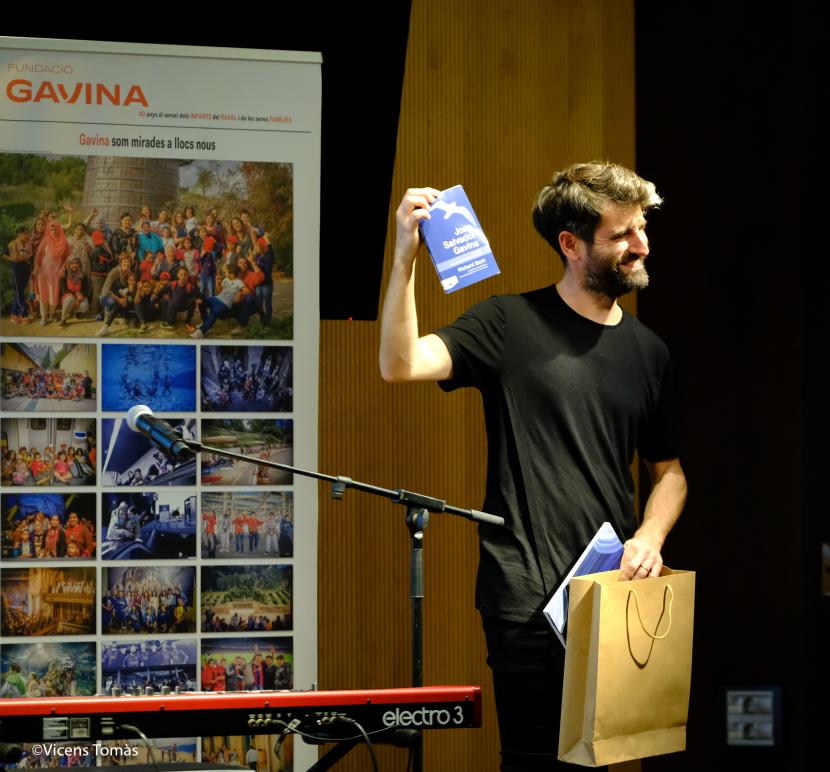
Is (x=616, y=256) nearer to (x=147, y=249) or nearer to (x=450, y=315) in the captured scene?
(x=147, y=249)

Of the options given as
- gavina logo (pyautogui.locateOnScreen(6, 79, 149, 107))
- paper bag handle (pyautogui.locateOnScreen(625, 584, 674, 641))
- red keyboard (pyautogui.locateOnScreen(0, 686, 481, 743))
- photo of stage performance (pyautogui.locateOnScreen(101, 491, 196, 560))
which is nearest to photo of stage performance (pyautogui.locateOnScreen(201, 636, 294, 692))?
photo of stage performance (pyautogui.locateOnScreen(101, 491, 196, 560))

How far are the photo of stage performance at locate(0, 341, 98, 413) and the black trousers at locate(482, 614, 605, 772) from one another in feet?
3.46

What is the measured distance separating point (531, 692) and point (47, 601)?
110 cm

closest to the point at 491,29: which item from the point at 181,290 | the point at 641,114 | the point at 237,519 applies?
the point at 641,114

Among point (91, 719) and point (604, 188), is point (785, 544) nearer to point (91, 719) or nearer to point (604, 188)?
point (604, 188)

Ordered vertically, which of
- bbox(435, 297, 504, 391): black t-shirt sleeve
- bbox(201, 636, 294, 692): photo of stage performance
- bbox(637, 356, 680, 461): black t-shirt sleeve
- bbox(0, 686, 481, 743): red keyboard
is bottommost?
bbox(201, 636, 294, 692): photo of stage performance

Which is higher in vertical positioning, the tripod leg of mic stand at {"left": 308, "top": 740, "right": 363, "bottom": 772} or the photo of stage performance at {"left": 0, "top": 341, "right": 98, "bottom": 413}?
the photo of stage performance at {"left": 0, "top": 341, "right": 98, "bottom": 413}

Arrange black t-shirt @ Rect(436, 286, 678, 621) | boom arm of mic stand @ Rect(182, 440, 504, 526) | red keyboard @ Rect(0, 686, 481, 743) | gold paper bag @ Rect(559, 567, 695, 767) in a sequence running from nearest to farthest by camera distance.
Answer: red keyboard @ Rect(0, 686, 481, 743), boom arm of mic stand @ Rect(182, 440, 504, 526), gold paper bag @ Rect(559, 567, 695, 767), black t-shirt @ Rect(436, 286, 678, 621)

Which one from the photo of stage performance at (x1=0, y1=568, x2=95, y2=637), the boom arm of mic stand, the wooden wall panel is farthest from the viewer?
the wooden wall panel

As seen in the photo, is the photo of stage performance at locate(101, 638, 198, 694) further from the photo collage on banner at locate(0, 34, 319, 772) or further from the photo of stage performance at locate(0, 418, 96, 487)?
the photo of stage performance at locate(0, 418, 96, 487)

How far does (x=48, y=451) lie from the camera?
2.43 metres

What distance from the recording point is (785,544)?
10.6 feet

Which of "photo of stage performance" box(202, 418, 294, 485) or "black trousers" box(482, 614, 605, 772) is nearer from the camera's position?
"black trousers" box(482, 614, 605, 772)

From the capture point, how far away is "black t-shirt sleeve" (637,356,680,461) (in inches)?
90.6
